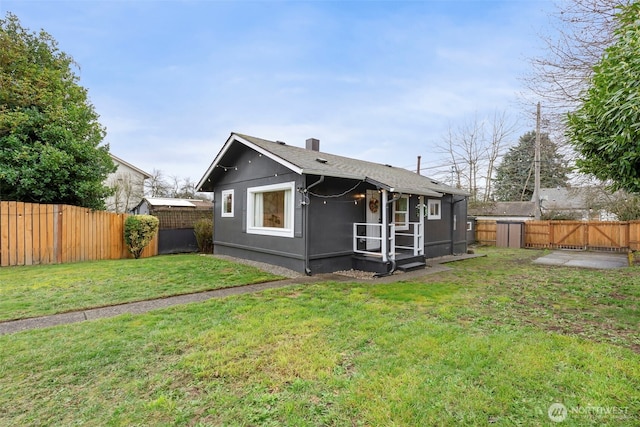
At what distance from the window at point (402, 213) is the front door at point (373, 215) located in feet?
3.23

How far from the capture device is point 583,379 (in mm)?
2764

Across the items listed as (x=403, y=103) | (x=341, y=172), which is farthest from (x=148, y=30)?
Answer: (x=403, y=103)

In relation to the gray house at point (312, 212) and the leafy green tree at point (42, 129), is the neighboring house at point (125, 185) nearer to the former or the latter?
the leafy green tree at point (42, 129)

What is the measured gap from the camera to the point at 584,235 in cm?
1485

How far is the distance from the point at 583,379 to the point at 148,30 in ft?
43.3

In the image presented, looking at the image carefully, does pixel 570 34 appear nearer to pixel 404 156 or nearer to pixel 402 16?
pixel 402 16

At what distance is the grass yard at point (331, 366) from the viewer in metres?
2.32

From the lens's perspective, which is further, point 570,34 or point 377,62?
point 377,62

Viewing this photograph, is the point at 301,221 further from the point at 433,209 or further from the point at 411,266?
the point at 433,209

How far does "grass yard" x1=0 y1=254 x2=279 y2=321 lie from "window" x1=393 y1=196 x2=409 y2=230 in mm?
5022

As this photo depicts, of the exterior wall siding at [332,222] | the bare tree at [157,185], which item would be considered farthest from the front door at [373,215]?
the bare tree at [157,185]

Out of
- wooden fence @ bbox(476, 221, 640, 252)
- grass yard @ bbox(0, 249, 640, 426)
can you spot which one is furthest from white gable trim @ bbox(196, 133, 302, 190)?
wooden fence @ bbox(476, 221, 640, 252)

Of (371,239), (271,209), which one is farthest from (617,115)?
(271,209)

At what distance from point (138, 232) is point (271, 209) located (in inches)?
209
